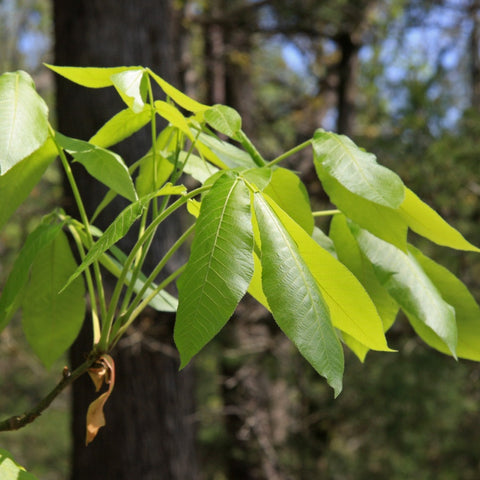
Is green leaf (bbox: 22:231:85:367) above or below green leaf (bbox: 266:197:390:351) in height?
below

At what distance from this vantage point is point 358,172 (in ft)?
2.15

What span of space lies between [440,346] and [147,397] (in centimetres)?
133

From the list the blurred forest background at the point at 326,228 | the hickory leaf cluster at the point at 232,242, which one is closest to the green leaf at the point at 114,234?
the hickory leaf cluster at the point at 232,242

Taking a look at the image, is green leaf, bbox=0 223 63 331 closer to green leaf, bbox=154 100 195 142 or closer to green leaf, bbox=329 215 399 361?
green leaf, bbox=154 100 195 142

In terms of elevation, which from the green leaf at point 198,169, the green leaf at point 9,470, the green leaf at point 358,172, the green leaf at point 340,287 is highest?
the green leaf at point 358,172

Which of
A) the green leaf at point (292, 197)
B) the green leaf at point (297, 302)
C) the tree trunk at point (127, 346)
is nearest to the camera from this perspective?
the green leaf at point (297, 302)

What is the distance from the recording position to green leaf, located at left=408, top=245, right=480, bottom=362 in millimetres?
790

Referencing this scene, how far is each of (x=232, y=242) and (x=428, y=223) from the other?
0.91ft

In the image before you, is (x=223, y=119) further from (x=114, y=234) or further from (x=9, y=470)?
(x=9, y=470)

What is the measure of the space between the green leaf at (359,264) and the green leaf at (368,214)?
0.36 ft

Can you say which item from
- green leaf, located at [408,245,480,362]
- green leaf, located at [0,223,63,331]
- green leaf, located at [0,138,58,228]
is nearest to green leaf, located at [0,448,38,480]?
green leaf, located at [0,223,63,331]

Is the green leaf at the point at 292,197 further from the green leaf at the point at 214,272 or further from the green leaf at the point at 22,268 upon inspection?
the green leaf at the point at 22,268

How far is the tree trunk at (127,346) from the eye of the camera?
6.13ft

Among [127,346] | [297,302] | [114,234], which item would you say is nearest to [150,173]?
[114,234]
